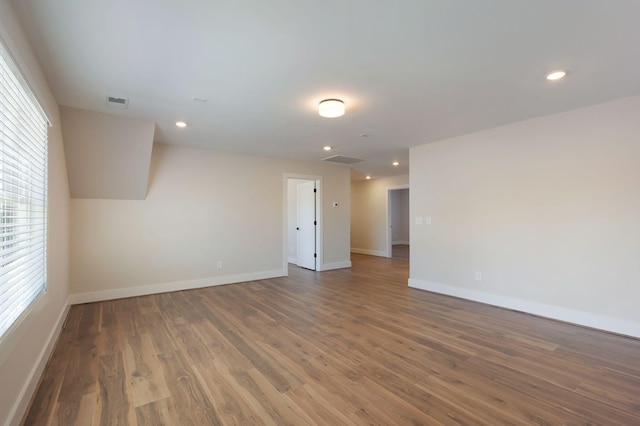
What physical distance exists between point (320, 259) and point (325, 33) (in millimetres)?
5284

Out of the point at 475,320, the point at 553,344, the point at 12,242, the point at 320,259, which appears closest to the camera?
the point at 12,242

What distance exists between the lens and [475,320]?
142 inches

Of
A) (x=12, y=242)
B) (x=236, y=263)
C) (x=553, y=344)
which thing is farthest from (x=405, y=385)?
(x=236, y=263)

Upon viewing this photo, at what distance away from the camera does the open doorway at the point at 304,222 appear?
6.83 m

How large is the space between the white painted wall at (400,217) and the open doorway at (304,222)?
215 inches

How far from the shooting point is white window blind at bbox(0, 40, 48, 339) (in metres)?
1.66

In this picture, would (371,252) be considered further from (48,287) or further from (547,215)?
(48,287)

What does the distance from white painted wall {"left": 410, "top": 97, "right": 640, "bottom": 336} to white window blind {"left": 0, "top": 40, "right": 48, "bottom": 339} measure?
15.9ft

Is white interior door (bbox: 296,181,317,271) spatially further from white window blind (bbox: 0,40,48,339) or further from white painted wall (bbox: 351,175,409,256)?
white window blind (bbox: 0,40,48,339)

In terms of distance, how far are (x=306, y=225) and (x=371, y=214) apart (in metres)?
3.14

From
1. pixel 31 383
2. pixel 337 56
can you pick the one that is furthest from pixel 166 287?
pixel 337 56

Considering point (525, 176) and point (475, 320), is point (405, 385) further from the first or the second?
point (525, 176)

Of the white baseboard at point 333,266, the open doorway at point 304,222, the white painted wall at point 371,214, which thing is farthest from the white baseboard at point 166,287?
the white painted wall at point 371,214

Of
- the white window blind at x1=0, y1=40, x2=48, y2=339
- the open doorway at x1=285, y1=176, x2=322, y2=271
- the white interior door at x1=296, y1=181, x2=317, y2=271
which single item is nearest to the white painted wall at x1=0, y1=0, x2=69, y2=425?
the white window blind at x1=0, y1=40, x2=48, y2=339
